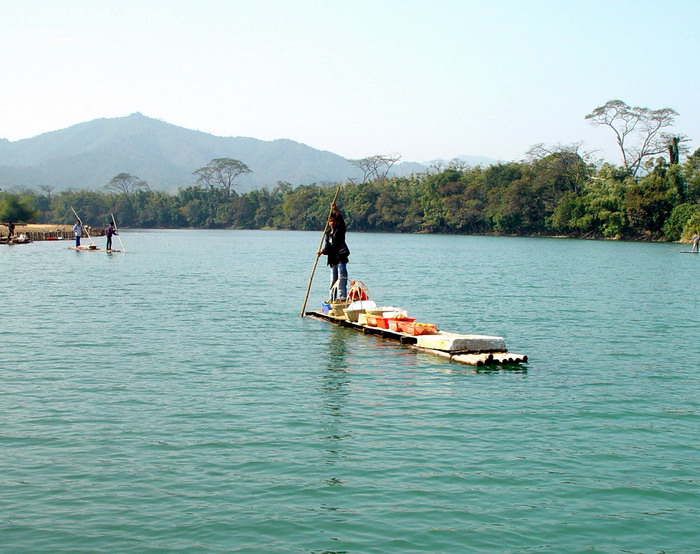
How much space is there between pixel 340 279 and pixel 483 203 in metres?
100

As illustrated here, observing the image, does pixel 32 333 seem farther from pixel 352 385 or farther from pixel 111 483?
pixel 111 483

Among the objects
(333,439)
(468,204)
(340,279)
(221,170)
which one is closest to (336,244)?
(340,279)

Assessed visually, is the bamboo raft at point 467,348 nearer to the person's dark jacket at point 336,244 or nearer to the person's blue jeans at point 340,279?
the person's dark jacket at point 336,244

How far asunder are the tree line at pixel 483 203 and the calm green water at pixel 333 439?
71982 mm

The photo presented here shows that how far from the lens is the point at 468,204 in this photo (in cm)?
11956

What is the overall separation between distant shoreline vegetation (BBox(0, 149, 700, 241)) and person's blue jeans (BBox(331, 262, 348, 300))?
2690 inches

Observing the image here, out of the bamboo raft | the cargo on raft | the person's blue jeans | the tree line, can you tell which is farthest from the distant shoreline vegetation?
the bamboo raft

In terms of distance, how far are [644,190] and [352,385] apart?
86106 mm

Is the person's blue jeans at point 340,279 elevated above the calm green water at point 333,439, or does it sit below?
above

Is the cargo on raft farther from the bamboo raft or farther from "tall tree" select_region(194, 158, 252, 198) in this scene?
"tall tree" select_region(194, 158, 252, 198)

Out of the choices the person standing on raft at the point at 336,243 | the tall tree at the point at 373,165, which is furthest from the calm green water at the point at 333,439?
the tall tree at the point at 373,165

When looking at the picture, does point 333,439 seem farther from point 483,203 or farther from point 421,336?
point 483,203

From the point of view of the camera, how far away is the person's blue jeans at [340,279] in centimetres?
2156

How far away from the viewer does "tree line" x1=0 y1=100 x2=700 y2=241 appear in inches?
3637
